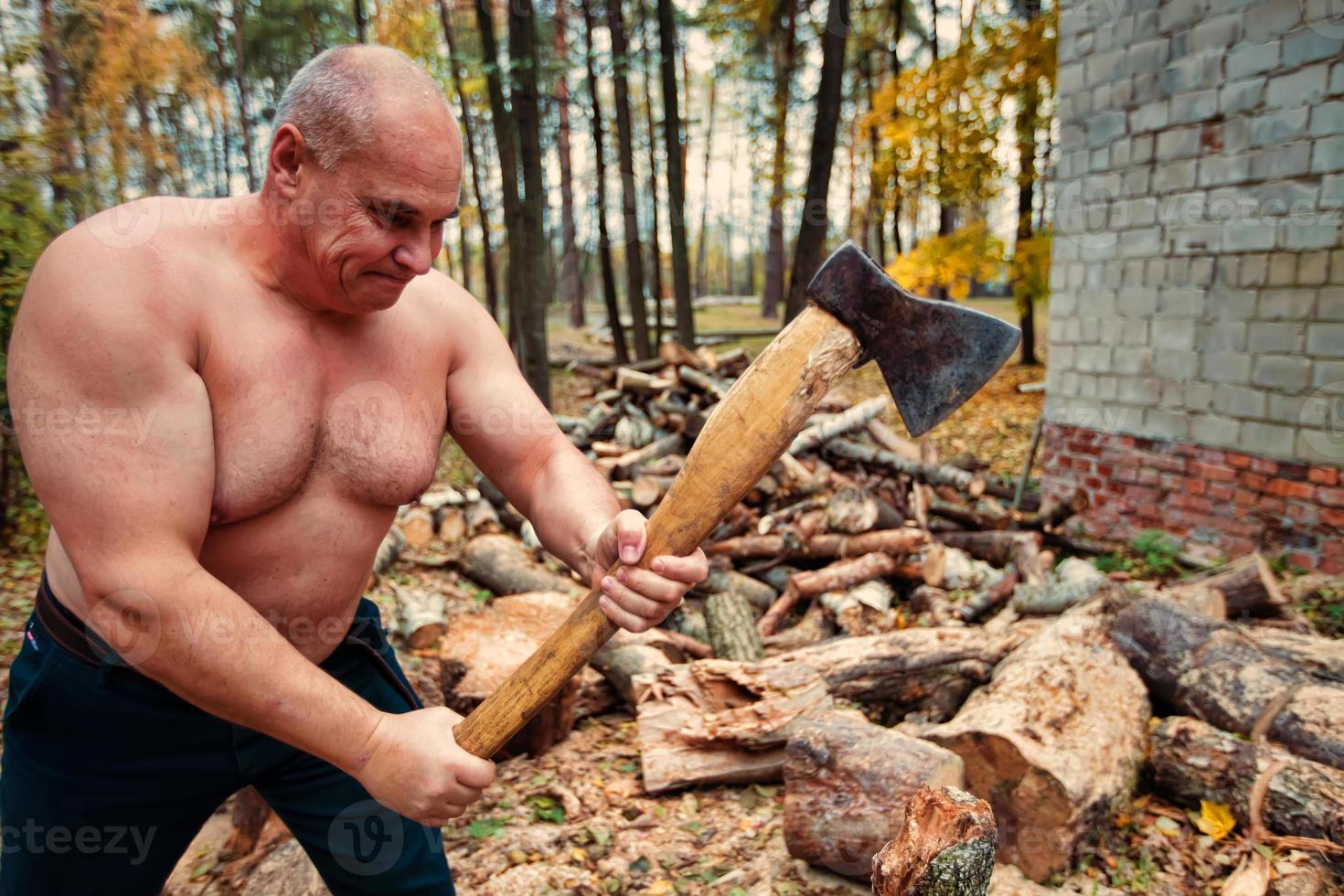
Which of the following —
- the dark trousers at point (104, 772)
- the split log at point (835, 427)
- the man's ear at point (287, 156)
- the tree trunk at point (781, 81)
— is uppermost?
the tree trunk at point (781, 81)

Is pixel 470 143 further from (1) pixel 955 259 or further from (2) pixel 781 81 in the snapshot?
(1) pixel 955 259

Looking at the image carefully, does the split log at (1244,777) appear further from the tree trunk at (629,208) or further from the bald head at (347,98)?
the tree trunk at (629,208)

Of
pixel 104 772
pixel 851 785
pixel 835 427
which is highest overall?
pixel 104 772

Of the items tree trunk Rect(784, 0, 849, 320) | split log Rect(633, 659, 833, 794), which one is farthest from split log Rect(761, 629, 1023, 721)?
tree trunk Rect(784, 0, 849, 320)

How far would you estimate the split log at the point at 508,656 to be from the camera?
3.46m

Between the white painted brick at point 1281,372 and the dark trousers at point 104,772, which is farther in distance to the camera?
the white painted brick at point 1281,372

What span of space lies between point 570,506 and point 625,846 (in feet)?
5.71

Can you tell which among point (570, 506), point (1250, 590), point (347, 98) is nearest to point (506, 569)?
point (570, 506)

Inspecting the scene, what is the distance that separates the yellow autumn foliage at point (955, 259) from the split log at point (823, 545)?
259 inches

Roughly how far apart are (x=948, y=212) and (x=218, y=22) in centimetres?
1520

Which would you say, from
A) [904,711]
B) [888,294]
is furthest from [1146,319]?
[888,294]

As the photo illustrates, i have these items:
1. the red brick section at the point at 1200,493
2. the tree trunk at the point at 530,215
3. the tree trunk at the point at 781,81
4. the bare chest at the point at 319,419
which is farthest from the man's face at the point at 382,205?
the tree trunk at the point at 781,81

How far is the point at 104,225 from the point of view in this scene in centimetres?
138

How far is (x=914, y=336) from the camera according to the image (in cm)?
160
